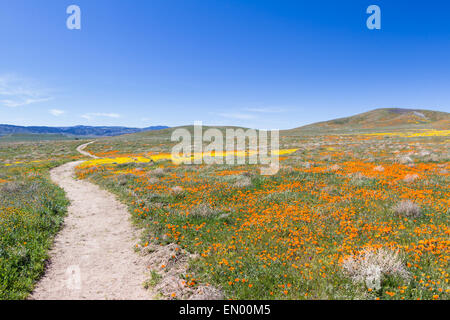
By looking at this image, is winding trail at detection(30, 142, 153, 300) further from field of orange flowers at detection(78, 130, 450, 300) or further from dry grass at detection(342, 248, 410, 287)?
dry grass at detection(342, 248, 410, 287)

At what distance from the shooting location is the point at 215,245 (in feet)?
24.2

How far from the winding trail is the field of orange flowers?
100 cm

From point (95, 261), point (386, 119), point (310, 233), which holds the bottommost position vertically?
point (95, 261)

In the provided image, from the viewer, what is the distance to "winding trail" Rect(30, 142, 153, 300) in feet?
18.7

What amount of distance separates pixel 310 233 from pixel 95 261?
759 centimetres

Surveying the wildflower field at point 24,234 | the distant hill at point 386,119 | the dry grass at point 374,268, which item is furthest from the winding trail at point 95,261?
the distant hill at point 386,119

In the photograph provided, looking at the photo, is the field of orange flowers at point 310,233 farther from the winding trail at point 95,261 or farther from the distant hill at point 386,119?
the distant hill at point 386,119

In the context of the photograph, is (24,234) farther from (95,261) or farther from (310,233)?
(310,233)

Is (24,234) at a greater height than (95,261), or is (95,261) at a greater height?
(24,234)

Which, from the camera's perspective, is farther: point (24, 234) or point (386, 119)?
point (386, 119)

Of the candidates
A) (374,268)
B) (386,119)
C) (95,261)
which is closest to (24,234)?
(95,261)

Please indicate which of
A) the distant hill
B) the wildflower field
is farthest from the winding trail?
the distant hill

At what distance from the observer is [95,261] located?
23.8 ft
